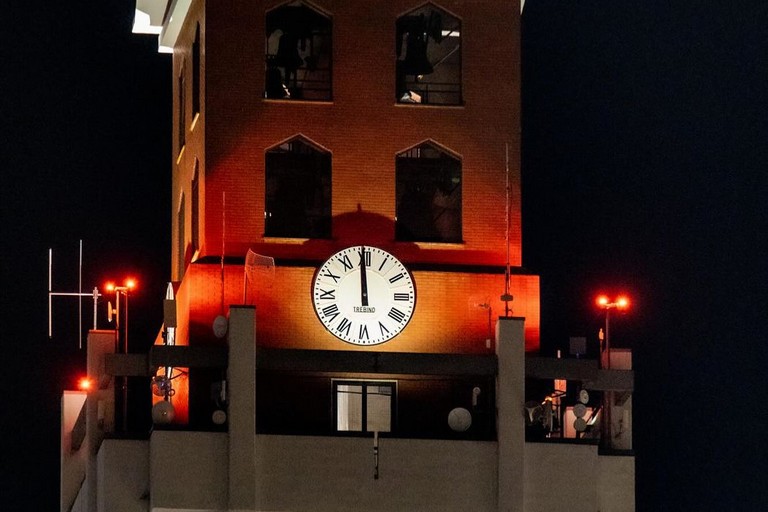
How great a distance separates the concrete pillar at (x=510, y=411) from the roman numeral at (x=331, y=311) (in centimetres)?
324

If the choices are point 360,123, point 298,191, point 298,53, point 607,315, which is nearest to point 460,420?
point 607,315

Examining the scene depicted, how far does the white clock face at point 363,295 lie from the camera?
45.8 meters

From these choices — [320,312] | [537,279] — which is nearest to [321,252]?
[320,312]

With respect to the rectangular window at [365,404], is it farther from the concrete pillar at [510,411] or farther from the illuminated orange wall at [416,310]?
the concrete pillar at [510,411]

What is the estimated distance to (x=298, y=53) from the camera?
4781 cm

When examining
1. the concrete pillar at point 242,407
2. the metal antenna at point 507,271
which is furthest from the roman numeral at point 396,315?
the concrete pillar at point 242,407

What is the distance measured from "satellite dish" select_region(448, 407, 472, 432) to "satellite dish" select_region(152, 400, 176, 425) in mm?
5418

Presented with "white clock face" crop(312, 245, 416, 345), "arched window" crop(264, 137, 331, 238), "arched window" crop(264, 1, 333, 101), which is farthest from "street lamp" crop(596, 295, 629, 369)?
"arched window" crop(264, 1, 333, 101)

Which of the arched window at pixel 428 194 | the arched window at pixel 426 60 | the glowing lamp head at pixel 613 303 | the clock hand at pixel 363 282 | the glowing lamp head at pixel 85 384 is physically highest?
the arched window at pixel 426 60

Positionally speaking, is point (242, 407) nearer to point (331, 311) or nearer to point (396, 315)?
point (331, 311)

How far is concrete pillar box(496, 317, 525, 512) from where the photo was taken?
44.2 meters

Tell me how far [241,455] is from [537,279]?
23.8 ft

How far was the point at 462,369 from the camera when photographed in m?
45.1

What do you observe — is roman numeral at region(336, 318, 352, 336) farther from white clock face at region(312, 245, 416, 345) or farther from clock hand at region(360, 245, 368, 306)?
clock hand at region(360, 245, 368, 306)
